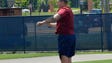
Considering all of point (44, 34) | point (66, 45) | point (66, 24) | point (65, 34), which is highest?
point (66, 24)

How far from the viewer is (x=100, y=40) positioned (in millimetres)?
19234

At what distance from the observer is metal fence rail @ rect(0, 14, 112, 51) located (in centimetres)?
1917

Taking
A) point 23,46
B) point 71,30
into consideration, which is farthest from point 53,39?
point 71,30

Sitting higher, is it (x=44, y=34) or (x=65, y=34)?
(x=65, y=34)

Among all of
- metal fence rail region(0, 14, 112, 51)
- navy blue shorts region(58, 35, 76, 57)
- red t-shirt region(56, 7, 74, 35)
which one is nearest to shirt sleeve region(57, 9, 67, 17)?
red t-shirt region(56, 7, 74, 35)

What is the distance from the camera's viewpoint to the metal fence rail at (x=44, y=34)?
62.9ft

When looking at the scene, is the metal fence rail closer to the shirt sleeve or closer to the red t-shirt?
the red t-shirt

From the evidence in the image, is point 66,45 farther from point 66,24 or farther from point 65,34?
point 66,24

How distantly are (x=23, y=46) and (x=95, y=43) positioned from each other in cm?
333

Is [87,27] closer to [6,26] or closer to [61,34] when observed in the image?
[6,26]

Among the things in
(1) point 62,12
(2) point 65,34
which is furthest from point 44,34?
(1) point 62,12

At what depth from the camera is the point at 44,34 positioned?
62.8 ft

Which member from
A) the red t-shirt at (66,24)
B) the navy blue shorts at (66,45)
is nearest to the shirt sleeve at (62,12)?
the red t-shirt at (66,24)

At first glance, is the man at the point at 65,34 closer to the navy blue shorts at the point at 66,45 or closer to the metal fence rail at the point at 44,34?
the navy blue shorts at the point at 66,45
